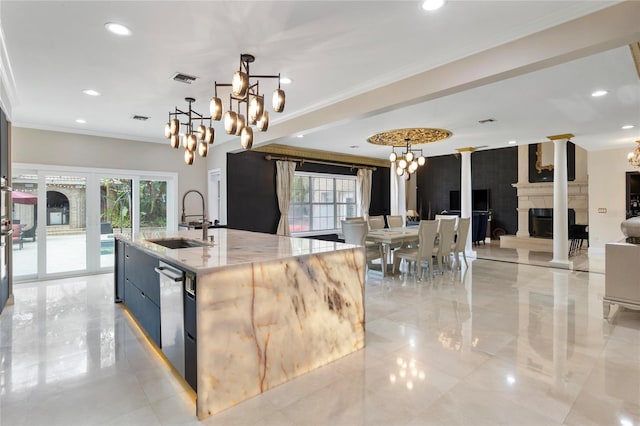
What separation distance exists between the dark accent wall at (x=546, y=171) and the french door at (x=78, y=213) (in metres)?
10.1

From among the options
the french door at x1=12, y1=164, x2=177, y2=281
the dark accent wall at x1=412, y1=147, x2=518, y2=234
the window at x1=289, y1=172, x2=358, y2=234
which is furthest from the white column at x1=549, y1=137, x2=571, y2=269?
the french door at x1=12, y1=164, x2=177, y2=281

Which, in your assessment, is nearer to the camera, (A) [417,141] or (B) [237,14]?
(B) [237,14]

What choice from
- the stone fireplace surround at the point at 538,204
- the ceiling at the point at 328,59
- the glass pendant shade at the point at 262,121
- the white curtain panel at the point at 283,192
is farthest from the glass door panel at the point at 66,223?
the stone fireplace surround at the point at 538,204

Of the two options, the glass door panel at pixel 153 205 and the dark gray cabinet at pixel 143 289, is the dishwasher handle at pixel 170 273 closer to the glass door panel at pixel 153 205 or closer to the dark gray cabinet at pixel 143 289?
the dark gray cabinet at pixel 143 289

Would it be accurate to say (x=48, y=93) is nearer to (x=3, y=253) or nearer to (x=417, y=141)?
(x=3, y=253)

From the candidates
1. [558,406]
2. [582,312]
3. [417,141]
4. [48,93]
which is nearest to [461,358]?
A: [558,406]

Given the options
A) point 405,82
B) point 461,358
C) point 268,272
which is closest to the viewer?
point 268,272

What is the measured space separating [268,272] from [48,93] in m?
3.78

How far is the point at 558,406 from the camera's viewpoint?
1989 mm

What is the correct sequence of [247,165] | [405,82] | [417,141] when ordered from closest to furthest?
[405,82]
[417,141]
[247,165]

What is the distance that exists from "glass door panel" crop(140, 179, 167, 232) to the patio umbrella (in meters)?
1.58

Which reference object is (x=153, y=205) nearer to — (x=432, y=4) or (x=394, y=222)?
(x=394, y=222)

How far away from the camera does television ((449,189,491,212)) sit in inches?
443

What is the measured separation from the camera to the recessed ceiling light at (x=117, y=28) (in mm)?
2442
